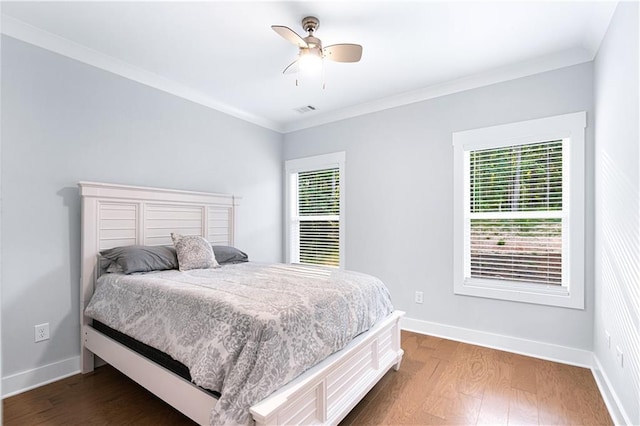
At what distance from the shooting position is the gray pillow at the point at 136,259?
2.48 meters

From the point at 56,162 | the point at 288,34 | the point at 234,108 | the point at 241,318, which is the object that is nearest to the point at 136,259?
the point at 56,162

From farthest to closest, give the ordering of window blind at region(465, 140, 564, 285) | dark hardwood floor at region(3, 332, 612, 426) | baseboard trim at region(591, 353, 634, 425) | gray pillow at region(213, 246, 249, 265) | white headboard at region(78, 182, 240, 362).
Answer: gray pillow at region(213, 246, 249, 265), window blind at region(465, 140, 564, 285), white headboard at region(78, 182, 240, 362), dark hardwood floor at region(3, 332, 612, 426), baseboard trim at region(591, 353, 634, 425)

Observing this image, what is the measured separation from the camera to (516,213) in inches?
118

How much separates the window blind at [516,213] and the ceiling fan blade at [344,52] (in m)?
1.68

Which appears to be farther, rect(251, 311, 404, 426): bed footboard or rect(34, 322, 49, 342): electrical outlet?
rect(34, 322, 49, 342): electrical outlet

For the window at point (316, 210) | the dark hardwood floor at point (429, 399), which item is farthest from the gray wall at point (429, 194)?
the dark hardwood floor at point (429, 399)

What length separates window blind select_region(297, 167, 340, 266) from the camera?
A: 14.0 ft

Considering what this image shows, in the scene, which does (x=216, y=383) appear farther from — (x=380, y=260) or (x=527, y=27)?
(x=527, y=27)

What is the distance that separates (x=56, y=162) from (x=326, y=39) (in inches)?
93.5

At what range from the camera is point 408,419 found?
1945 millimetres

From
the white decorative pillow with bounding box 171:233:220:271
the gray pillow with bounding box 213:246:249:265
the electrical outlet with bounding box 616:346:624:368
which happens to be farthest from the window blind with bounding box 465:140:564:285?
the white decorative pillow with bounding box 171:233:220:271

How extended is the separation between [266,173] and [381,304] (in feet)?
8.97

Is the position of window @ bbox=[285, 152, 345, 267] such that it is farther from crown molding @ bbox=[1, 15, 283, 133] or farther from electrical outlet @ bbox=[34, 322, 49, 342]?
electrical outlet @ bbox=[34, 322, 49, 342]

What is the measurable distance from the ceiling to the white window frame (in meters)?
0.52
